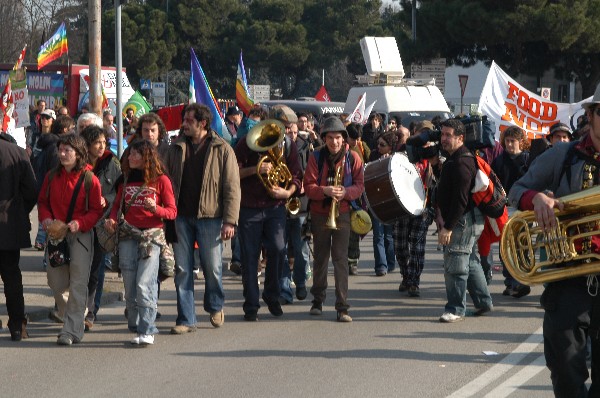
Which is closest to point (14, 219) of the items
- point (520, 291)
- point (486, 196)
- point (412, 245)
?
point (486, 196)

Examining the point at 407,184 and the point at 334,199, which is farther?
the point at 407,184

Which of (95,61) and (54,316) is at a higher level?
(95,61)

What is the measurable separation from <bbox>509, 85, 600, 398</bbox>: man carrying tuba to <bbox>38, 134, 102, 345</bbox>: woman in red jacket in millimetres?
4232

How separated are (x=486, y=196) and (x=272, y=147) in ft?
6.35

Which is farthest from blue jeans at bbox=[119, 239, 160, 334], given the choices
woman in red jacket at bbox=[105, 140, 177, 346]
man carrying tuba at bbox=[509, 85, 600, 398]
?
man carrying tuba at bbox=[509, 85, 600, 398]

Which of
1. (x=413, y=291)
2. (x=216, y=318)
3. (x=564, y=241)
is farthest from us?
(x=413, y=291)

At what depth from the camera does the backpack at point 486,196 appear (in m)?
9.88

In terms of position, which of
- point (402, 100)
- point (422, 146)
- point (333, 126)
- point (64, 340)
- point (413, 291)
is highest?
point (333, 126)

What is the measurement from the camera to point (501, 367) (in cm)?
819

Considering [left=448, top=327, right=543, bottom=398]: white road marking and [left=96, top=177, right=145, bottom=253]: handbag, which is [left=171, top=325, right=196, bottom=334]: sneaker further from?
[left=448, top=327, right=543, bottom=398]: white road marking

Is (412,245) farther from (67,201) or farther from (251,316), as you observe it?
(67,201)

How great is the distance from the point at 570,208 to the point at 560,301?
1.57ft

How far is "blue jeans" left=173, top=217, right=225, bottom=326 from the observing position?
369 inches

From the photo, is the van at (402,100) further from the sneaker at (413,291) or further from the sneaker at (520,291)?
the sneaker at (520,291)
